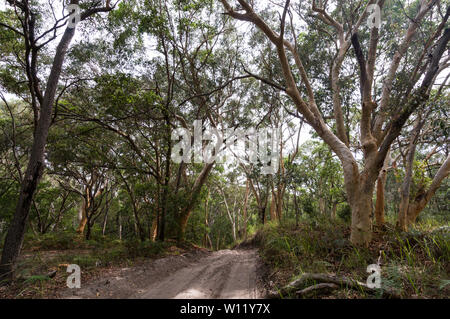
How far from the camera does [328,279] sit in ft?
10.8

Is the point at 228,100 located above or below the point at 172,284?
above

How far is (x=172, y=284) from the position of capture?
4719 mm

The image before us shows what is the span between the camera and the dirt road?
3936 millimetres

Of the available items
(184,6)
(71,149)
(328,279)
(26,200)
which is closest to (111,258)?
(26,200)

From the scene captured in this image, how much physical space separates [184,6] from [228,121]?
7103mm

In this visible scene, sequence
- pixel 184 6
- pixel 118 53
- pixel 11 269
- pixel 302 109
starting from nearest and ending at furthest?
pixel 11 269 → pixel 302 109 → pixel 184 6 → pixel 118 53

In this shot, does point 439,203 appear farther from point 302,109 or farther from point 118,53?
point 118,53

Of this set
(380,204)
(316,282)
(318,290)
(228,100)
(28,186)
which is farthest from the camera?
(228,100)

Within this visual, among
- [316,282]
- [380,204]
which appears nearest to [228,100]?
[380,204]

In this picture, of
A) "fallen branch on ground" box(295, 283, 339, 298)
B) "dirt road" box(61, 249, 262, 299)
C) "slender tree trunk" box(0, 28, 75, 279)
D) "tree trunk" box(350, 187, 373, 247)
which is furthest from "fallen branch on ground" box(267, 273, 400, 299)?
"slender tree trunk" box(0, 28, 75, 279)

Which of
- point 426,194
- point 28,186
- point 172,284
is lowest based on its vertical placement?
point 172,284

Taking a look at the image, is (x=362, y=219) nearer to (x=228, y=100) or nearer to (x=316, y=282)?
(x=316, y=282)

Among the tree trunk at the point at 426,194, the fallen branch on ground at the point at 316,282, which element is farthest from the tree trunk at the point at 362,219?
the tree trunk at the point at 426,194

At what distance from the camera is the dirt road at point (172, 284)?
155 inches
